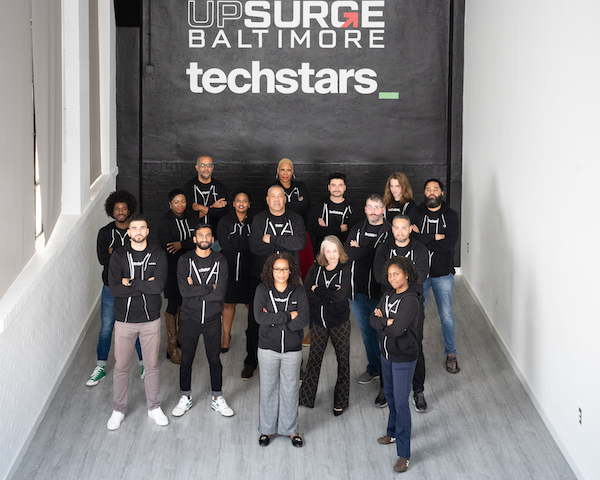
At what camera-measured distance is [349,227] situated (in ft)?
22.6

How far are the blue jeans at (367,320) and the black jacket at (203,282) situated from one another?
4.15 feet

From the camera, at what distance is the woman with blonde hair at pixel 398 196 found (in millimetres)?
6785

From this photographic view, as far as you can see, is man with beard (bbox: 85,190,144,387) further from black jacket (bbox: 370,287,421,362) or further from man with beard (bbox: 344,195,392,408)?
black jacket (bbox: 370,287,421,362)

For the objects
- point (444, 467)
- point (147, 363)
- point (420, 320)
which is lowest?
point (444, 467)

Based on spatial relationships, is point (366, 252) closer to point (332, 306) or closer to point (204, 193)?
point (332, 306)

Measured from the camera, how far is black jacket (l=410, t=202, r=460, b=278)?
21.2ft

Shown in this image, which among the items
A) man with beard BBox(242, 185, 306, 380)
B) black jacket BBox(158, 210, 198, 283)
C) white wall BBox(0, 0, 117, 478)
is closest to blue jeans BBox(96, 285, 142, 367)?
white wall BBox(0, 0, 117, 478)

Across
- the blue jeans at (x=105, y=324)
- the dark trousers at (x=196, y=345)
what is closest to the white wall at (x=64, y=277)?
the blue jeans at (x=105, y=324)

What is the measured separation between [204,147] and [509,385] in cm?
466

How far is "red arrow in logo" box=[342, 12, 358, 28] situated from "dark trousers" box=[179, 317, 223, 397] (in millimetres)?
4536

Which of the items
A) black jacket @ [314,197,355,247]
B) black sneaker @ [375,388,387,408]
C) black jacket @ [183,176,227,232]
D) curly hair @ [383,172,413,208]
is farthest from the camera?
black jacket @ [183,176,227,232]

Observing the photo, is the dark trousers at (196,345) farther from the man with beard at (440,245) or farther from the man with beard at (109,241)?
the man with beard at (440,245)

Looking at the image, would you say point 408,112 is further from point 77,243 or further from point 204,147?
point 77,243

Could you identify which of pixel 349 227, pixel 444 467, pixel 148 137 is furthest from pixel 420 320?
pixel 148 137
